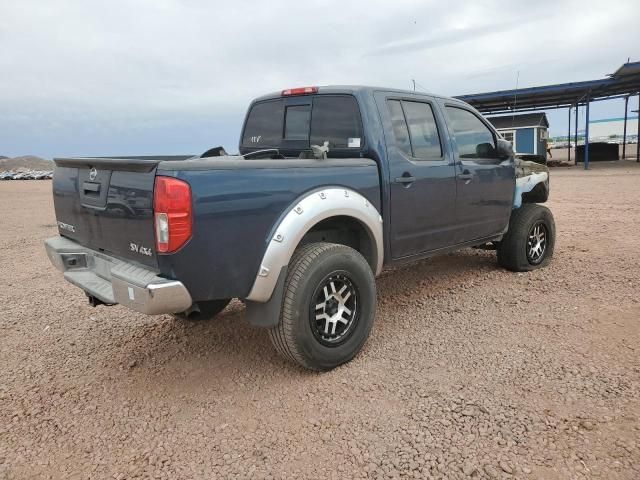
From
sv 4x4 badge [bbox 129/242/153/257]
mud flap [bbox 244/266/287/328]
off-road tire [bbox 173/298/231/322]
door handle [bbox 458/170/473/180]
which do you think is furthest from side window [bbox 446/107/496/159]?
sv 4x4 badge [bbox 129/242/153/257]

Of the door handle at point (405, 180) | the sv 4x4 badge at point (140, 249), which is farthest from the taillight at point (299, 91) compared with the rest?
the sv 4x4 badge at point (140, 249)

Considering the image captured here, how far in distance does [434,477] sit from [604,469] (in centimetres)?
80

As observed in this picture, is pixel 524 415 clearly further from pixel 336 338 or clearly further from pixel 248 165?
pixel 248 165

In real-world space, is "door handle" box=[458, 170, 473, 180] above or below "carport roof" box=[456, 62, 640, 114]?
below

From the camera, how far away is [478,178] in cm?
469

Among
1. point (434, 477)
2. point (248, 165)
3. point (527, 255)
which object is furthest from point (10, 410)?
point (527, 255)

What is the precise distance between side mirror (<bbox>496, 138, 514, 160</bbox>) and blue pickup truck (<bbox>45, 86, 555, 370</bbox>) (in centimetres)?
2

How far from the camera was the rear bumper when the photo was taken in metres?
2.70

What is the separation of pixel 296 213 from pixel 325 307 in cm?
70

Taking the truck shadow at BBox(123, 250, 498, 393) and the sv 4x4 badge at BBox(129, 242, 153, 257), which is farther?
the truck shadow at BBox(123, 250, 498, 393)

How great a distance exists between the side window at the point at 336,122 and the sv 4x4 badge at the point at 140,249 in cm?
178

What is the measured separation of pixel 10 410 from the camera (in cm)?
309

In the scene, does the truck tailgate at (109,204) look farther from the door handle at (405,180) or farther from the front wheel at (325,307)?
the door handle at (405,180)

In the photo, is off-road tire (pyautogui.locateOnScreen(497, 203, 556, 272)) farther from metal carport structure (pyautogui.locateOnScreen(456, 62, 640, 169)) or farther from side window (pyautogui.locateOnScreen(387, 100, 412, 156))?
metal carport structure (pyautogui.locateOnScreen(456, 62, 640, 169))
